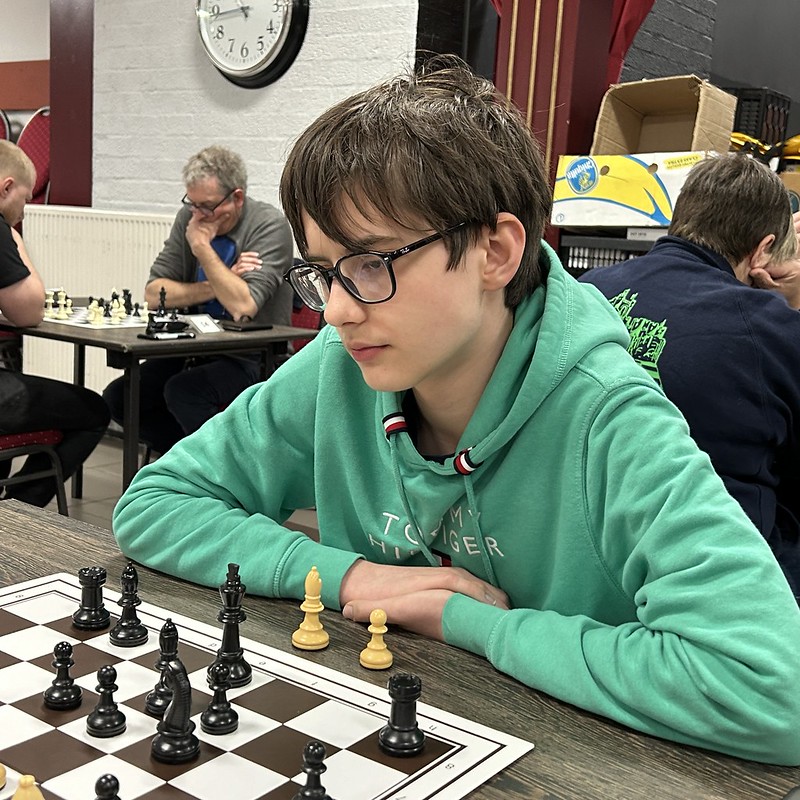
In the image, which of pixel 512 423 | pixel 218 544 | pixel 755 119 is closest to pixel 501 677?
pixel 512 423

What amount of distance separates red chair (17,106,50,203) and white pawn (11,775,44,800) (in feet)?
20.5

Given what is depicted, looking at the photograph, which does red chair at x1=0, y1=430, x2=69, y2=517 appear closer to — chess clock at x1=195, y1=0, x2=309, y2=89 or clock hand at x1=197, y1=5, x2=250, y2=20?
chess clock at x1=195, y1=0, x2=309, y2=89

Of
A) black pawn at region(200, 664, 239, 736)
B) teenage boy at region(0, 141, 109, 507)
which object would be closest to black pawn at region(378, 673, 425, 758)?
black pawn at region(200, 664, 239, 736)

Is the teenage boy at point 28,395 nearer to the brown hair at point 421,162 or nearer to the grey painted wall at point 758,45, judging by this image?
the brown hair at point 421,162

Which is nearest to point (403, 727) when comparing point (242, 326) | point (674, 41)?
point (242, 326)

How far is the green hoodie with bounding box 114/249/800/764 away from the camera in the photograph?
85cm

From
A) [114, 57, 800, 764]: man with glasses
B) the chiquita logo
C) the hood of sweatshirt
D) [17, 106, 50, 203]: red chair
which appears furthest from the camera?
[17, 106, 50, 203]: red chair

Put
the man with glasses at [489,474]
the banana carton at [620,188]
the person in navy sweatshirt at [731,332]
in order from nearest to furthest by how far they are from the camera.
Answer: the man with glasses at [489,474] → the person in navy sweatshirt at [731,332] → the banana carton at [620,188]

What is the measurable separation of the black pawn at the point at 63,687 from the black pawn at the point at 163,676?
6 centimetres

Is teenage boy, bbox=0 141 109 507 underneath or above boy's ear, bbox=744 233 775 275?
underneath

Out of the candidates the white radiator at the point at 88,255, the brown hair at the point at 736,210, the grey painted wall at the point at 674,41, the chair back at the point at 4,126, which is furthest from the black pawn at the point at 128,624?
the chair back at the point at 4,126

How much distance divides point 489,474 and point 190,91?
14.4 feet

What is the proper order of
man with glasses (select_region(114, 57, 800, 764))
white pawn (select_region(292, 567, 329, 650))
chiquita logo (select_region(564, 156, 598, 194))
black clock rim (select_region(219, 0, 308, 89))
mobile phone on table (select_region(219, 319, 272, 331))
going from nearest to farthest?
man with glasses (select_region(114, 57, 800, 764))
white pawn (select_region(292, 567, 329, 650))
chiquita logo (select_region(564, 156, 598, 194))
mobile phone on table (select_region(219, 319, 272, 331))
black clock rim (select_region(219, 0, 308, 89))

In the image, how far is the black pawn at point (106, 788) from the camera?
656mm
